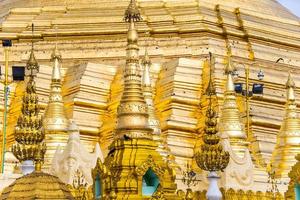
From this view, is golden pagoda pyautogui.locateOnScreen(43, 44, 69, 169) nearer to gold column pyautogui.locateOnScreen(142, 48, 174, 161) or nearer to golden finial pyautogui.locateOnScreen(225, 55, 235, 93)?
gold column pyautogui.locateOnScreen(142, 48, 174, 161)

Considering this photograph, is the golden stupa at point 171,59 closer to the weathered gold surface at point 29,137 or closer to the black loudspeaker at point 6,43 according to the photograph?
the black loudspeaker at point 6,43

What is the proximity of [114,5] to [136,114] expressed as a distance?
2185cm

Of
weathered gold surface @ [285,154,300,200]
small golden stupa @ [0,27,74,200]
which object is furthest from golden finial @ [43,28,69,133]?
small golden stupa @ [0,27,74,200]

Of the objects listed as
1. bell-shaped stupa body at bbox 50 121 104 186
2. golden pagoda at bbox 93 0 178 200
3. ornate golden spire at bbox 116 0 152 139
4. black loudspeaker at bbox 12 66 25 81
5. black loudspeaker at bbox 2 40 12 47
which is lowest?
golden pagoda at bbox 93 0 178 200

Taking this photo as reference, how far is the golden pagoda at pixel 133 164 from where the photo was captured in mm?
17312

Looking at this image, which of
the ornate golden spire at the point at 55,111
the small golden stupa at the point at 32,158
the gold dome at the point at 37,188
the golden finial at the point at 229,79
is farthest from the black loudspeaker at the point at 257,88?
the gold dome at the point at 37,188

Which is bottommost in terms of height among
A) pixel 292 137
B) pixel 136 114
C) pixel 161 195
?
pixel 161 195

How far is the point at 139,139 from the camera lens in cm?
1783

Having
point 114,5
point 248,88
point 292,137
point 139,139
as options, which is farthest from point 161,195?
point 114,5

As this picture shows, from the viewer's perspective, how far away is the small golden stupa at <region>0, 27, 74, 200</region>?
1521cm

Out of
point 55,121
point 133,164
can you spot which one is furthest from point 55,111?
point 133,164

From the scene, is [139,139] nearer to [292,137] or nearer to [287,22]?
[292,137]

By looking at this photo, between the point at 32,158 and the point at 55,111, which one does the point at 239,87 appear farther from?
the point at 32,158

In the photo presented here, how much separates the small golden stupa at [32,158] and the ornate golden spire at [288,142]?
14.6 metres
